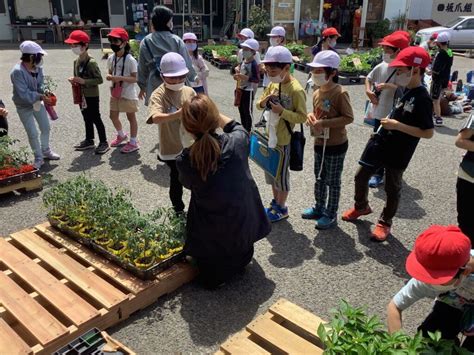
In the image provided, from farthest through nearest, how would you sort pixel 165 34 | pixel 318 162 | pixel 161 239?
1. pixel 165 34
2. pixel 318 162
3. pixel 161 239

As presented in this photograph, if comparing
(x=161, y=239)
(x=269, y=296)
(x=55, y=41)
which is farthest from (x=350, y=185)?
(x=55, y=41)

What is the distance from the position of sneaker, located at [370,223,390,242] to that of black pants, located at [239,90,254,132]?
11.1ft

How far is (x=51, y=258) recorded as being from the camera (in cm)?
399

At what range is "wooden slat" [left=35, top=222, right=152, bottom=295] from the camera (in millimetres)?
3631

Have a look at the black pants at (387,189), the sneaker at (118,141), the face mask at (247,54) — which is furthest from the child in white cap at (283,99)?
the sneaker at (118,141)

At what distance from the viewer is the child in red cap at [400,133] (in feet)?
13.3

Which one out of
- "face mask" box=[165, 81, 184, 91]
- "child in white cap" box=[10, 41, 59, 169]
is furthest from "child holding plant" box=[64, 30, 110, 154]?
"face mask" box=[165, 81, 184, 91]

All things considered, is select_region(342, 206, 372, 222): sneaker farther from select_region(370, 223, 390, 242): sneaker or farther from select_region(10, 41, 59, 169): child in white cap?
select_region(10, 41, 59, 169): child in white cap

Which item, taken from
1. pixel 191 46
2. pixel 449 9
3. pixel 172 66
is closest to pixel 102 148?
pixel 191 46

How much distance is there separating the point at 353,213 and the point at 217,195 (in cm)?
213

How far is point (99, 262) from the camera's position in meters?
3.94

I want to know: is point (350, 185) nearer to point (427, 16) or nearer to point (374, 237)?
point (374, 237)

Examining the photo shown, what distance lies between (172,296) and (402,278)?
6.99 ft

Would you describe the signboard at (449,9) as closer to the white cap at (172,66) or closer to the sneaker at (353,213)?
the sneaker at (353,213)
